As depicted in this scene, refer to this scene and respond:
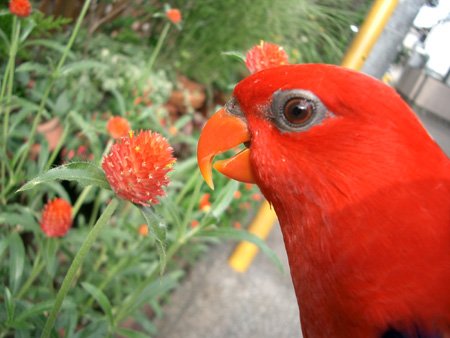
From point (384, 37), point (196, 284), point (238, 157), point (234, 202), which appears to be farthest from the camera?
point (234, 202)

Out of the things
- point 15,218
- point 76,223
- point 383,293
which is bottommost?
point 76,223

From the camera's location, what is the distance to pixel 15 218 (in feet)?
2.68

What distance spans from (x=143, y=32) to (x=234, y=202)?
1420mm

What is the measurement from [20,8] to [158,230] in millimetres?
768

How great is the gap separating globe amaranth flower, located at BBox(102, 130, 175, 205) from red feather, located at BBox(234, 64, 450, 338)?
0.18 m

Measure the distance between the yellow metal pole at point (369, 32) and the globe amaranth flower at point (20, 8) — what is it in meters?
1.36

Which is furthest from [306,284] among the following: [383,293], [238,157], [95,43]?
[95,43]

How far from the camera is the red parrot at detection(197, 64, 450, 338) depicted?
0.52 meters

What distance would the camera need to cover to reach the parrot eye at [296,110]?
1.88 ft

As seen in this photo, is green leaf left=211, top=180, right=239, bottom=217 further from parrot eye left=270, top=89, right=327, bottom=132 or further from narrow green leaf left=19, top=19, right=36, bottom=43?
narrow green leaf left=19, top=19, right=36, bottom=43

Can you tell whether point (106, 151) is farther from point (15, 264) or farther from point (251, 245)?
point (251, 245)

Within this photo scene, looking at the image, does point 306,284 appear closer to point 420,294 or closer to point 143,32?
point 420,294

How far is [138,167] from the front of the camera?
0.54 m

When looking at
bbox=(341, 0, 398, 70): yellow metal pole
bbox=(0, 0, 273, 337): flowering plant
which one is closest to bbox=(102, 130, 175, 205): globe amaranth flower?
bbox=(0, 0, 273, 337): flowering plant
